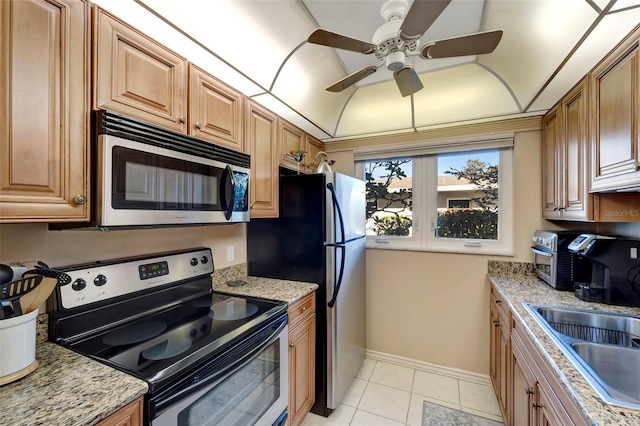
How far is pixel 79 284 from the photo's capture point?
3.74 ft

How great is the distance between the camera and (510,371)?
1.60 meters

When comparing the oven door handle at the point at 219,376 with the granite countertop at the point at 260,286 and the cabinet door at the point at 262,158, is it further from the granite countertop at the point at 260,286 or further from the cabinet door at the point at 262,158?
the cabinet door at the point at 262,158

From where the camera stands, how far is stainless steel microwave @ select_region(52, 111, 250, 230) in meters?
0.99

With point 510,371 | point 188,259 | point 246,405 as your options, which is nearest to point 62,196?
point 188,259

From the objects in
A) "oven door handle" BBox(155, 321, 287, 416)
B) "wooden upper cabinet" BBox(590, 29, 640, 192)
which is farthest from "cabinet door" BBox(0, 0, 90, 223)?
"wooden upper cabinet" BBox(590, 29, 640, 192)

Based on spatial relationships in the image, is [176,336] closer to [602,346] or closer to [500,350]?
[602,346]

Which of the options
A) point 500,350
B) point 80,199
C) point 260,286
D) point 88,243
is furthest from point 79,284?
point 500,350

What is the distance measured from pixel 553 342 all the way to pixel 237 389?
1.36 m

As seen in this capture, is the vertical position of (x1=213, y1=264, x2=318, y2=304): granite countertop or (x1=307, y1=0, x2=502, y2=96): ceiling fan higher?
(x1=307, y1=0, x2=502, y2=96): ceiling fan

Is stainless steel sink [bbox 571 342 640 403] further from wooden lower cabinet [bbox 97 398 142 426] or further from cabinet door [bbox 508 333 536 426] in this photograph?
wooden lower cabinet [bbox 97 398 142 426]

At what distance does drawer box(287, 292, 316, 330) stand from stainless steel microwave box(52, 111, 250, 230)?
0.65 meters

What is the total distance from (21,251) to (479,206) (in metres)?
2.96

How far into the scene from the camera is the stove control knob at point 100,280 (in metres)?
1.20

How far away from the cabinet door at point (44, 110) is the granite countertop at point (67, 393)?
0.49 metres
